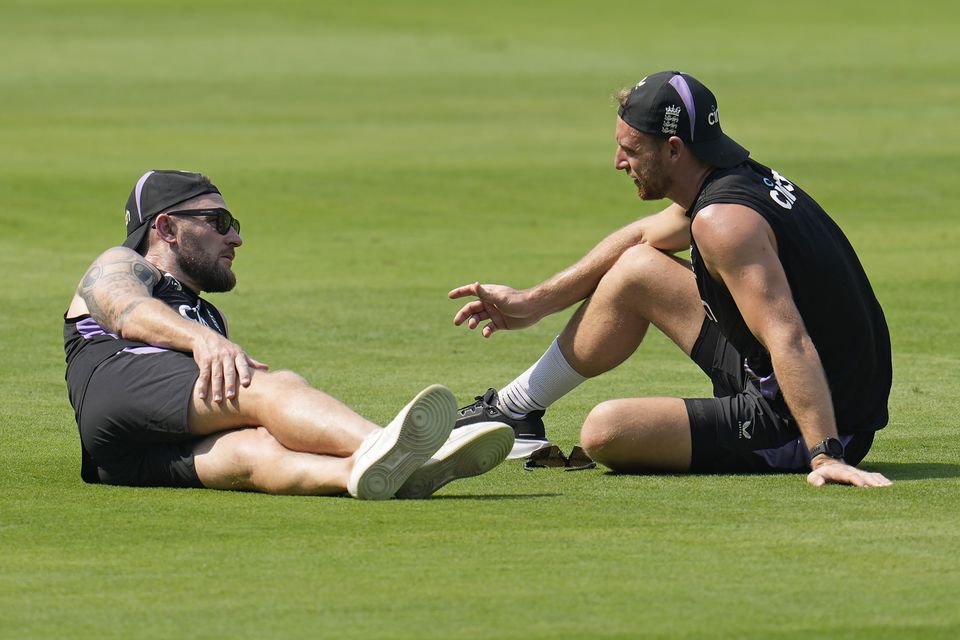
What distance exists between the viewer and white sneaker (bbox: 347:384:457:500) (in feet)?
22.1

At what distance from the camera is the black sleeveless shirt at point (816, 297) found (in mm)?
7418

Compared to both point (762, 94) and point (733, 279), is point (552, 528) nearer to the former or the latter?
point (733, 279)

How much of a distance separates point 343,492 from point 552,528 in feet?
3.18

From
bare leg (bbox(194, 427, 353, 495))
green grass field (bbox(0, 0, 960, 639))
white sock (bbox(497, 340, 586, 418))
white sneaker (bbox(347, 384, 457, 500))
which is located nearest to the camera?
green grass field (bbox(0, 0, 960, 639))

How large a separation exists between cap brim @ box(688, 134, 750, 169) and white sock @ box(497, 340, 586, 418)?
113 cm

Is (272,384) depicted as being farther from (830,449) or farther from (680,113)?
(830,449)

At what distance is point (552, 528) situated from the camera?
256 inches

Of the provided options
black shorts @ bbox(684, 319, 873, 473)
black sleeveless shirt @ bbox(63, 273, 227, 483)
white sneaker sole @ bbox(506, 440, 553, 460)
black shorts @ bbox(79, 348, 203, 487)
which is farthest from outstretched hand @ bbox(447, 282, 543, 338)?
black shorts @ bbox(79, 348, 203, 487)

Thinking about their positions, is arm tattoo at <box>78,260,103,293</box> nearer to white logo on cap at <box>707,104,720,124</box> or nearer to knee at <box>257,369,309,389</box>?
knee at <box>257,369,309,389</box>

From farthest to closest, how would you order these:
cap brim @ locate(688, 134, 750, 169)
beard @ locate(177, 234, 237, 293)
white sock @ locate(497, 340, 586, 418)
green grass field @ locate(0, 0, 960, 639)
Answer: white sock @ locate(497, 340, 586, 418), beard @ locate(177, 234, 237, 293), cap brim @ locate(688, 134, 750, 169), green grass field @ locate(0, 0, 960, 639)

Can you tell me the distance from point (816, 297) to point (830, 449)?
2.00 feet

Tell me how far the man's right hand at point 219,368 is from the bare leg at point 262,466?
0.68 ft

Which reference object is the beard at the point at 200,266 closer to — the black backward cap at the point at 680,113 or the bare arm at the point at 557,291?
the bare arm at the point at 557,291

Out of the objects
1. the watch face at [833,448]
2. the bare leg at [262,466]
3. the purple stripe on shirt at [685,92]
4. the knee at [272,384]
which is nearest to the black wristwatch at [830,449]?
the watch face at [833,448]
